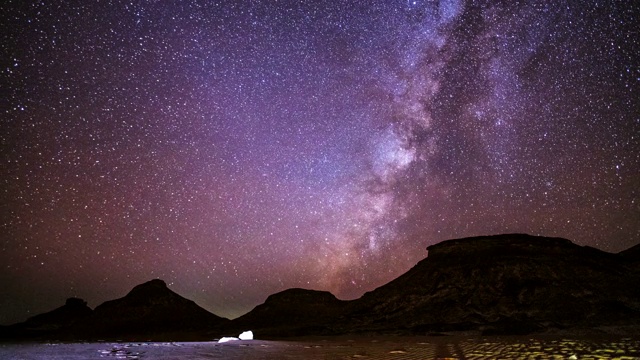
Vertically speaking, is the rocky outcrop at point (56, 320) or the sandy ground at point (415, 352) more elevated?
the rocky outcrop at point (56, 320)

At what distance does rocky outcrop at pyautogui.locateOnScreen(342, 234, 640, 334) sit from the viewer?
62625mm

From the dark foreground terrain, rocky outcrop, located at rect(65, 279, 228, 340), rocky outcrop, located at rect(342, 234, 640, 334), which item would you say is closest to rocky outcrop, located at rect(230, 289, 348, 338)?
the dark foreground terrain

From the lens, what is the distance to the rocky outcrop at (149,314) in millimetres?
129375

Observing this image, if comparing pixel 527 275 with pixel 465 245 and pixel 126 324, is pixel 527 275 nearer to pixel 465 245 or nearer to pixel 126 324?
pixel 465 245

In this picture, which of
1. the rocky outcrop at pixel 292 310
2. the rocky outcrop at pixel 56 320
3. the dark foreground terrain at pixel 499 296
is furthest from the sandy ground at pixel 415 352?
the rocky outcrop at pixel 56 320

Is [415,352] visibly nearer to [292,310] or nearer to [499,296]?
[499,296]

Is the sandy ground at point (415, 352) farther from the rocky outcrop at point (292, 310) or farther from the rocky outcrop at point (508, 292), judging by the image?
the rocky outcrop at point (292, 310)

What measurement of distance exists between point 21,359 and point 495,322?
59230 mm

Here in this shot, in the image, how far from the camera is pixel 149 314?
146125mm

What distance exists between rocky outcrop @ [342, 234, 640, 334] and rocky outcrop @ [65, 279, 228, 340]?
64.0 m

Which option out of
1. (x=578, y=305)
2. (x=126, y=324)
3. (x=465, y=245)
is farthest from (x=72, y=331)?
(x=578, y=305)

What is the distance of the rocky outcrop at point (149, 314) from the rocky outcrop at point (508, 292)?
63967 millimetres

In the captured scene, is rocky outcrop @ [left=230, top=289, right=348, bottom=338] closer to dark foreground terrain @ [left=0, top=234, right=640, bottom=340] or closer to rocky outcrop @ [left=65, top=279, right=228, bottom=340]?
dark foreground terrain @ [left=0, top=234, right=640, bottom=340]

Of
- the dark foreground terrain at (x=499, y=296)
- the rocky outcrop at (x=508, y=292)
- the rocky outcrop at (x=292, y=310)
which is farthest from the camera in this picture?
the rocky outcrop at (x=292, y=310)
